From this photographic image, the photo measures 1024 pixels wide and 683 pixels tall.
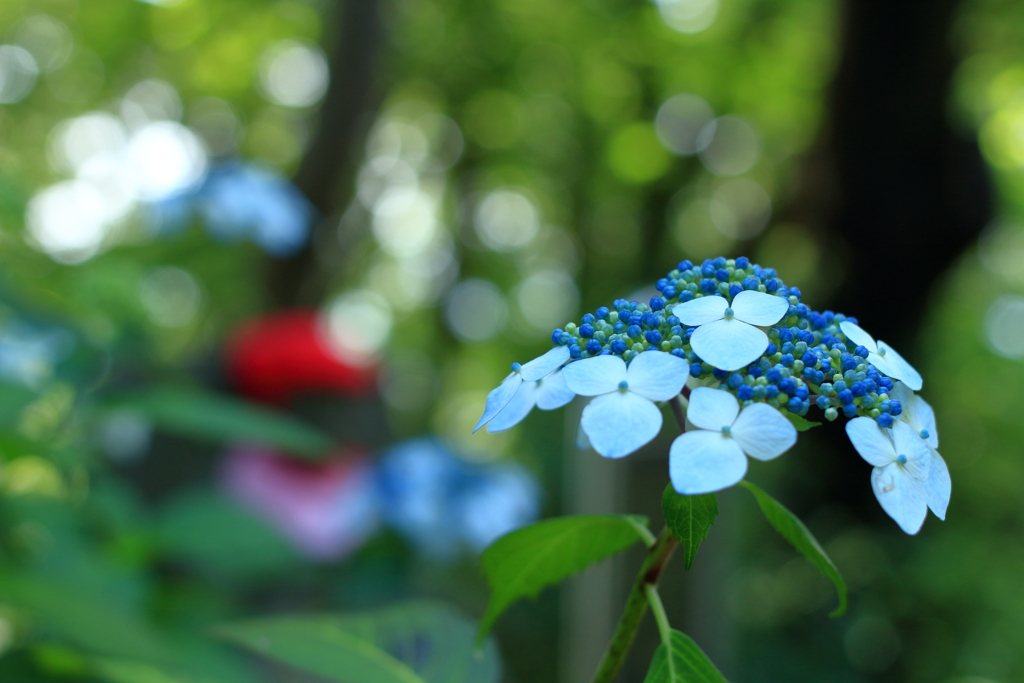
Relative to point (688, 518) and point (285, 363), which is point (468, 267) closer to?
point (285, 363)

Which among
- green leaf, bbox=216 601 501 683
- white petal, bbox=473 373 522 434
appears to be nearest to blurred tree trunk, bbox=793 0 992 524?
green leaf, bbox=216 601 501 683

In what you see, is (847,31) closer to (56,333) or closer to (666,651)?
(56,333)

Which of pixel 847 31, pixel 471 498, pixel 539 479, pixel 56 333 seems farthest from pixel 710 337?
pixel 539 479

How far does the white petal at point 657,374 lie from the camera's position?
1.77 ft

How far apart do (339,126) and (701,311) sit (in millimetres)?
2957

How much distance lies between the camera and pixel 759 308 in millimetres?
594

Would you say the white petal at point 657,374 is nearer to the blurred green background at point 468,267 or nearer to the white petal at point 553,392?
the white petal at point 553,392

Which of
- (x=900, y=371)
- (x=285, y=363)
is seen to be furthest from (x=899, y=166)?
(x=900, y=371)

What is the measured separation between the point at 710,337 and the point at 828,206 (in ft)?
15.0

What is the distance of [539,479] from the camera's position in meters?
5.43

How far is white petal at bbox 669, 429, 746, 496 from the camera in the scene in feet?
1.60

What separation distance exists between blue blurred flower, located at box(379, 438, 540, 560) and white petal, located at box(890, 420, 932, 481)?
188 centimetres

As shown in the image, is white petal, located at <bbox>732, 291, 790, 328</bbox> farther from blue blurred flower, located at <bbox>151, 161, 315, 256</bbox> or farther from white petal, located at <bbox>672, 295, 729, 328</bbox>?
blue blurred flower, located at <bbox>151, 161, 315, 256</bbox>

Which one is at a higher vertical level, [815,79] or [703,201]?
[703,201]
